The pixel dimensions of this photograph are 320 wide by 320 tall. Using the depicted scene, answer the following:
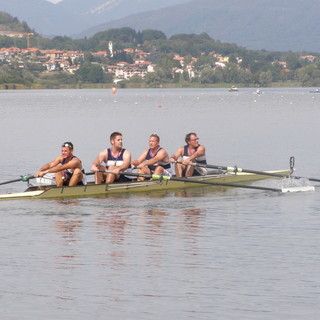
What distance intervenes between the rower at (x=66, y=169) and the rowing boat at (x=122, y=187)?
0.96 feet

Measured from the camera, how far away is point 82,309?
13.4 metres

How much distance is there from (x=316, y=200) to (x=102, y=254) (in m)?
9.63

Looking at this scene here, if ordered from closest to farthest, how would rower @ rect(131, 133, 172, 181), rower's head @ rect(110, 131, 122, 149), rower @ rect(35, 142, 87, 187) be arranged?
rower @ rect(35, 142, 87, 187) < rower's head @ rect(110, 131, 122, 149) < rower @ rect(131, 133, 172, 181)

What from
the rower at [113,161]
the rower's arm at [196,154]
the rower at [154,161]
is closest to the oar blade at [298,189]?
the rower's arm at [196,154]

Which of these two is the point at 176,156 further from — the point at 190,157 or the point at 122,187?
the point at 122,187

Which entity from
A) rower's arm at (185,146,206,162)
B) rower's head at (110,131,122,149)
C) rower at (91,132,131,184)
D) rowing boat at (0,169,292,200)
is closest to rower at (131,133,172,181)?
rowing boat at (0,169,292,200)

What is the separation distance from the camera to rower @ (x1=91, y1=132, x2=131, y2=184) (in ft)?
79.3

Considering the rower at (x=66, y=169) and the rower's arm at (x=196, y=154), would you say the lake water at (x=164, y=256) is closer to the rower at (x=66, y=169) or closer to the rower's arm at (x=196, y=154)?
the rower at (x=66, y=169)

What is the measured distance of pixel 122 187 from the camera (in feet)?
81.8

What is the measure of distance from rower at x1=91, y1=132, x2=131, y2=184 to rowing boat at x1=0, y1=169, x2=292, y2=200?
0.29 metres

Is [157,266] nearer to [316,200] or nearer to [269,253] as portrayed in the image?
[269,253]

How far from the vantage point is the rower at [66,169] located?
76.6 ft

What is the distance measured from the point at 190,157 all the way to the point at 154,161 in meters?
1.59

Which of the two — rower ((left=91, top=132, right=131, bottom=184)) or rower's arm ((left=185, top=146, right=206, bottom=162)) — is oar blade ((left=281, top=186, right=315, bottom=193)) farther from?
rower ((left=91, top=132, right=131, bottom=184))
